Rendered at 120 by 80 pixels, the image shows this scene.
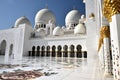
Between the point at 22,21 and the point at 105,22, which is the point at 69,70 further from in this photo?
the point at 22,21

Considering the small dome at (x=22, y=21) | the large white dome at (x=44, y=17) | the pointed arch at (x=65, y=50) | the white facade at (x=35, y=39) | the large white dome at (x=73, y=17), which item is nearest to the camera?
the white facade at (x=35, y=39)

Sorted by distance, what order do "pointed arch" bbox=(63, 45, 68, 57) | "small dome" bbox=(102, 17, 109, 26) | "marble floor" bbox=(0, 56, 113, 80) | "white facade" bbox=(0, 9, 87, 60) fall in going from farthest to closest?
"pointed arch" bbox=(63, 45, 68, 57) < "white facade" bbox=(0, 9, 87, 60) < "small dome" bbox=(102, 17, 109, 26) < "marble floor" bbox=(0, 56, 113, 80)

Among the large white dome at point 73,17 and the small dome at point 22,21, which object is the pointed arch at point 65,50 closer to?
the large white dome at point 73,17

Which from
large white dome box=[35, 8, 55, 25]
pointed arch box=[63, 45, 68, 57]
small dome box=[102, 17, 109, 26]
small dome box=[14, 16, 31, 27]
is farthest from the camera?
large white dome box=[35, 8, 55, 25]

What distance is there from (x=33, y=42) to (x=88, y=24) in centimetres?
795

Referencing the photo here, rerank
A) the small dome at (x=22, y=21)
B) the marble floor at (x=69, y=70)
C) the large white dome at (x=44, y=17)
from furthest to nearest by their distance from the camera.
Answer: the large white dome at (x=44, y=17) < the small dome at (x=22, y=21) < the marble floor at (x=69, y=70)

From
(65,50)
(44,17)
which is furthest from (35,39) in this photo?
(44,17)

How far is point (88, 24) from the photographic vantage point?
6.58 m

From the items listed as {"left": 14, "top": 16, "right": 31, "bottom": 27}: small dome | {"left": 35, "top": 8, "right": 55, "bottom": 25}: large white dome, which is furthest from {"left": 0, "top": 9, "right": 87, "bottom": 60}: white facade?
{"left": 14, "top": 16, "right": 31, "bottom": 27}: small dome

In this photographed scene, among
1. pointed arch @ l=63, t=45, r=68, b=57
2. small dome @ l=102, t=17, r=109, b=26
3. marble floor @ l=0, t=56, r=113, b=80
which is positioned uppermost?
small dome @ l=102, t=17, r=109, b=26

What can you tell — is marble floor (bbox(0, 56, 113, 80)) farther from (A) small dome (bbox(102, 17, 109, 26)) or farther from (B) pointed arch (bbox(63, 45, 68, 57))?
(B) pointed arch (bbox(63, 45, 68, 57))

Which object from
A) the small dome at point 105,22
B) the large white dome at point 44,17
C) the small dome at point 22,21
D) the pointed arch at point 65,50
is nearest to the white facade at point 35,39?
the pointed arch at point 65,50

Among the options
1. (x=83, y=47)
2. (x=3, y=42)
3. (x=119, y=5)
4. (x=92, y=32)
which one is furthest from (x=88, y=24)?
(x=3, y=42)

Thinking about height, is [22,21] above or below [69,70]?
above
